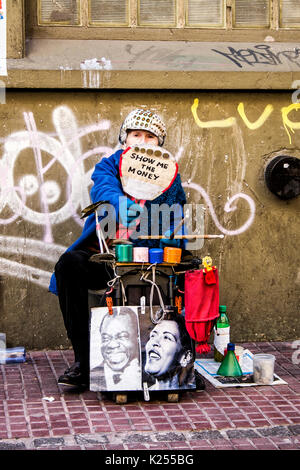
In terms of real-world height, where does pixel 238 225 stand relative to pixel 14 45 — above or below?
below

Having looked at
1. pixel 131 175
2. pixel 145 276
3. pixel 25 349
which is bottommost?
pixel 25 349

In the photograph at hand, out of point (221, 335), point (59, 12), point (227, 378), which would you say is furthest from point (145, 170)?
point (59, 12)

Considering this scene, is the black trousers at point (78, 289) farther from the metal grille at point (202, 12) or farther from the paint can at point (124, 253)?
the metal grille at point (202, 12)

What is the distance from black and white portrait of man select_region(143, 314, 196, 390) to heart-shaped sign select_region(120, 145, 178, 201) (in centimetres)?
82

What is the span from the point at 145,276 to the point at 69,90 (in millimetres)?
1792

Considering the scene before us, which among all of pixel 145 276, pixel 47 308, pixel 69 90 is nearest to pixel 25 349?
pixel 47 308

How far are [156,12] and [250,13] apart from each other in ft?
2.44

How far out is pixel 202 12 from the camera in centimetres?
602

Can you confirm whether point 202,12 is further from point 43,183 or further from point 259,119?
point 43,183

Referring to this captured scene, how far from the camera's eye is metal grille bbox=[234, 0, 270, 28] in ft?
19.9

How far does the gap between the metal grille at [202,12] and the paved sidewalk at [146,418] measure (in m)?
2.75
